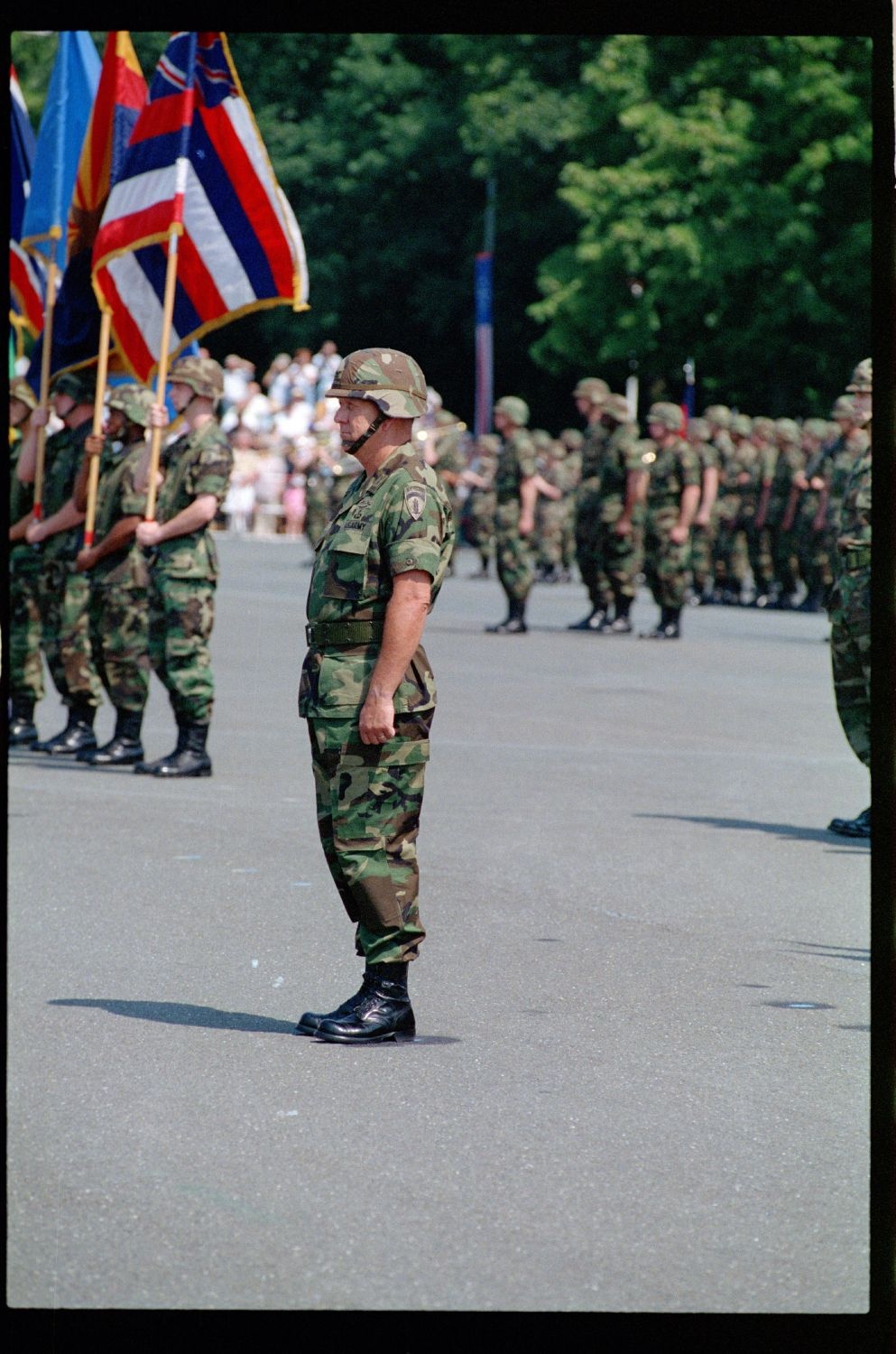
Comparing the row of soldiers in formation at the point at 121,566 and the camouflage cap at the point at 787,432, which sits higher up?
the camouflage cap at the point at 787,432

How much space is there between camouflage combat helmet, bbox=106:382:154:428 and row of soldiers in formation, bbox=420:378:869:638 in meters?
3.44

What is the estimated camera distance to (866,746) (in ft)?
34.5

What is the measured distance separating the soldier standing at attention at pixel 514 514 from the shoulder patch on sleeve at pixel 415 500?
16207mm

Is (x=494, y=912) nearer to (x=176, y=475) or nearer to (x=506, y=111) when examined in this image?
(x=176, y=475)

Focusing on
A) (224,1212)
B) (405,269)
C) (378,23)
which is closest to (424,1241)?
(224,1212)

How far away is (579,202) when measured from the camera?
148ft

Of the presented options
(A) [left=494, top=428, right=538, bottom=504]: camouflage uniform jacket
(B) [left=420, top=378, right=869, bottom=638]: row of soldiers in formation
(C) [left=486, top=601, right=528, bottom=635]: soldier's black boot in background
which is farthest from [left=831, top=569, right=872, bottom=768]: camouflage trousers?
(C) [left=486, top=601, right=528, bottom=635]: soldier's black boot in background

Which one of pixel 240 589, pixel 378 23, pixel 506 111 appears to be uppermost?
pixel 506 111

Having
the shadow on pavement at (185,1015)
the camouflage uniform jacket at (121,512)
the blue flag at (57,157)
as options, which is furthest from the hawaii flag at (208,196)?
the shadow on pavement at (185,1015)

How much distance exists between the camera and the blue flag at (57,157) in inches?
581

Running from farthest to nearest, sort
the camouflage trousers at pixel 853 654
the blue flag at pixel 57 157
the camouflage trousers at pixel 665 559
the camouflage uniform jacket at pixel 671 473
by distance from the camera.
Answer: the camouflage uniform jacket at pixel 671 473 < the camouflage trousers at pixel 665 559 < the blue flag at pixel 57 157 < the camouflage trousers at pixel 853 654

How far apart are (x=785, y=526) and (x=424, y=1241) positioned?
23837 mm

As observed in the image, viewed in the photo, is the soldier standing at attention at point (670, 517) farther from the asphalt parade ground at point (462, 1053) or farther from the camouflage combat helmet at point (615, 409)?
the asphalt parade ground at point (462, 1053)

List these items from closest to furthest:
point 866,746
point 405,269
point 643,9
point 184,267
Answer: point 643,9, point 866,746, point 184,267, point 405,269
